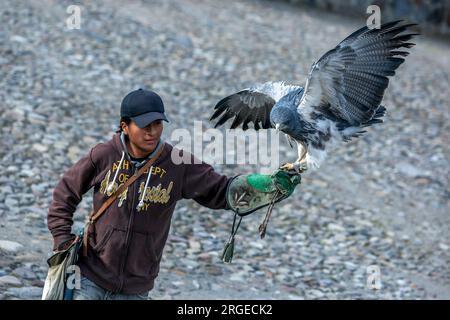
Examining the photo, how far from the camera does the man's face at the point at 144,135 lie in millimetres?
4262

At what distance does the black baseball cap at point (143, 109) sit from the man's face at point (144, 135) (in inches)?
1.6

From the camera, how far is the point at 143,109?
4.25m

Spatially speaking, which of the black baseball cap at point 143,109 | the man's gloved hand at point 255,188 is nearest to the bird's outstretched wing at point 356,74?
the man's gloved hand at point 255,188

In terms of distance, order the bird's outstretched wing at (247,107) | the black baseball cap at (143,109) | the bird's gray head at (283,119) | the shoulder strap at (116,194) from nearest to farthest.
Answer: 1. the black baseball cap at (143,109)
2. the shoulder strap at (116,194)
3. the bird's gray head at (283,119)
4. the bird's outstretched wing at (247,107)

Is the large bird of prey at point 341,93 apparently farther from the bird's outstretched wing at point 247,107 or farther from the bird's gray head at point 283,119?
the bird's outstretched wing at point 247,107

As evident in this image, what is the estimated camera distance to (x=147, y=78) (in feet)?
36.3

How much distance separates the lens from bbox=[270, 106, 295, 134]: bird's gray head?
5.14m

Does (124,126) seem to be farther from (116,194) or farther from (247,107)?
(247,107)

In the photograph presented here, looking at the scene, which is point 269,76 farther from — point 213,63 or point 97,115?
point 97,115

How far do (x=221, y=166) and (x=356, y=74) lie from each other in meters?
3.97

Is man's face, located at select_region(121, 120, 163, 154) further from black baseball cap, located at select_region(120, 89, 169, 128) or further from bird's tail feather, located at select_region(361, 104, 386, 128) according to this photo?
bird's tail feather, located at select_region(361, 104, 386, 128)

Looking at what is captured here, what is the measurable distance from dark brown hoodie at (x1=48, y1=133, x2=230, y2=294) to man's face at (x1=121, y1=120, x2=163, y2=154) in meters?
0.08

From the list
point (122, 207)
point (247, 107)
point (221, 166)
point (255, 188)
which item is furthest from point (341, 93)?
point (221, 166)
